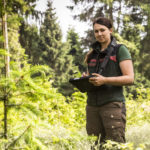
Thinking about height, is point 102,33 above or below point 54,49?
below

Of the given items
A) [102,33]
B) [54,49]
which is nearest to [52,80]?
[102,33]

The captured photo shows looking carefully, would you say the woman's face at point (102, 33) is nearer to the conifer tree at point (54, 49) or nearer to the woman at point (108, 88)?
the woman at point (108, 88)

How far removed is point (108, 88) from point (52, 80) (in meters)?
3.09

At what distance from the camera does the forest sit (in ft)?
5.10

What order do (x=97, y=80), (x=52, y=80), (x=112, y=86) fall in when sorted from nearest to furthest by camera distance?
(x=97, y=80)
(x=112, y=86)
(x=52, y=80)

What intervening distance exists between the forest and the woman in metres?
0.18

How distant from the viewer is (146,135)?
368cm

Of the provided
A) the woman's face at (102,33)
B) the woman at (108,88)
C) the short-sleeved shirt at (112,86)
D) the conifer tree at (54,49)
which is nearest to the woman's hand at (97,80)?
the woman at (108,88)

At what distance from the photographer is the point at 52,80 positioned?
4.96m

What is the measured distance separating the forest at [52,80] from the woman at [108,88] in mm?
176

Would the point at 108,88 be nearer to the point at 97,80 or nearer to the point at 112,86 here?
the point at 112,86

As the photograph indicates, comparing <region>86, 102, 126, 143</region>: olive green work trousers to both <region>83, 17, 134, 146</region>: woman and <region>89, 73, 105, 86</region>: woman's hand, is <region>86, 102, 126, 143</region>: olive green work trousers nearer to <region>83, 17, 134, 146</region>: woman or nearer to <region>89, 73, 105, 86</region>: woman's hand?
<region>83, 17, 134, 146</region>: woman

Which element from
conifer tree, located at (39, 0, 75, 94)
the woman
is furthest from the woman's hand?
conifer tree, located at (39, 0, 75, 94)

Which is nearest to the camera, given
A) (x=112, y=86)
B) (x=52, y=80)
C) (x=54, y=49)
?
(x=112, y=86)
